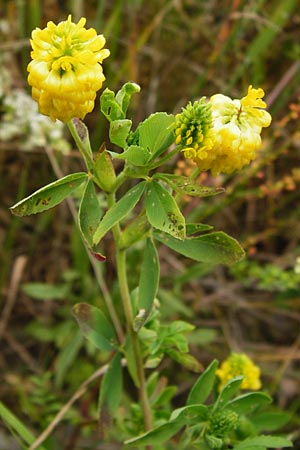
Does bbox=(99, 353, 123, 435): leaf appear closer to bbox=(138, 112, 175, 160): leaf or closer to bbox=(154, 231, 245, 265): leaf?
bbox=(154, 231, 245, 265): leaf

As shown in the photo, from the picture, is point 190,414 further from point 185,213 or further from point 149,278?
point 185,213

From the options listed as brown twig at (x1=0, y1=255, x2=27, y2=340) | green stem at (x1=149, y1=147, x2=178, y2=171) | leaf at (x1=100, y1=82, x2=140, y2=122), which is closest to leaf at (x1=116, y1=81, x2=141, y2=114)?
leaf at (x1=100, y1=82, x2=140, y2=122)

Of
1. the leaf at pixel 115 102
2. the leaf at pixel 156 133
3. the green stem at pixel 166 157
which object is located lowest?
the green stem at pixel 166 157

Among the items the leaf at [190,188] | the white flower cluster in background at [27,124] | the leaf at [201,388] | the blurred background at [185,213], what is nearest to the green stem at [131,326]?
the leaf at [201,388]

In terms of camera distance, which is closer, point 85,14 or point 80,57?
point 80,57

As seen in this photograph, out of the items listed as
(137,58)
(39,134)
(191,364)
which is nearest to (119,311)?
(39,134)

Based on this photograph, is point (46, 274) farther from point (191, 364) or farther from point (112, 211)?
point (112, 211)

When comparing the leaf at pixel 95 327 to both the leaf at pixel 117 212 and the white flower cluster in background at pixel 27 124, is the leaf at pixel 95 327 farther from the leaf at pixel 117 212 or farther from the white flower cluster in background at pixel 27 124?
the white flower cluster in background at pixel 27 124
